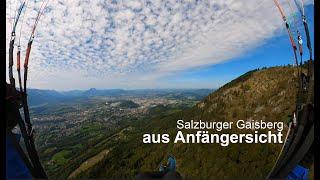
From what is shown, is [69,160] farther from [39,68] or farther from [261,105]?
[261,105]

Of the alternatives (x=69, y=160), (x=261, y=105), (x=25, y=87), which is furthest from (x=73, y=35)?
(x=261, y=105)

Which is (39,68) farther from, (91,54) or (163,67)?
(163,67)

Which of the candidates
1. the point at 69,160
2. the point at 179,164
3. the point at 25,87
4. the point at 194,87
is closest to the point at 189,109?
the point at 194,87

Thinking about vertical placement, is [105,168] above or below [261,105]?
below
